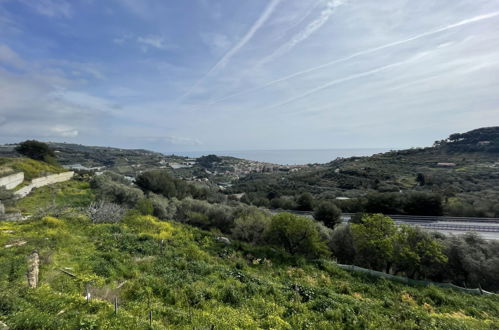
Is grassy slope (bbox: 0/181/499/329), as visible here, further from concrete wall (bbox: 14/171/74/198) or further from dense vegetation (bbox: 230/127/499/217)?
dense vegetation (bbox: 230/127/499/217)

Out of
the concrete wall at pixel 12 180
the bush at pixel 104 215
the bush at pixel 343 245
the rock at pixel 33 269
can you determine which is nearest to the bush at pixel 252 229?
the bush at pixel 343 245

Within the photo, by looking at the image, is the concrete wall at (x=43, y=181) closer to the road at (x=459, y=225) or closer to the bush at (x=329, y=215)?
the bush at (x=329, y=215)

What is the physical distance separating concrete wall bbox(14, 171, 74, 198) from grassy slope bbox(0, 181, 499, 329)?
17232mm

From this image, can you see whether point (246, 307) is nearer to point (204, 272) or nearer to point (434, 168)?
point (204, 272)

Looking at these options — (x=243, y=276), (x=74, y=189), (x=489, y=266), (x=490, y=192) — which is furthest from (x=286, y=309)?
(x=490, y=192)

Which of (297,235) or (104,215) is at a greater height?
(104,215)

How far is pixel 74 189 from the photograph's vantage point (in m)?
29.6

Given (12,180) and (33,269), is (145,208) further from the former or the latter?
(12,180)

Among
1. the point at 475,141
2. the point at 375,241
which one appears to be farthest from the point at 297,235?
the point at 475,141

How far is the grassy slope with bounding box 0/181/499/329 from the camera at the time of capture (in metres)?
5.81

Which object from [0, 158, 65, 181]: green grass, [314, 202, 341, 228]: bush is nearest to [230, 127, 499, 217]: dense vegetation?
[314, 202, 341, 228]: bush

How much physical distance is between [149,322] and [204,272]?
15.6 feet

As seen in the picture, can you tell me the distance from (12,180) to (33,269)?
89.8 feet

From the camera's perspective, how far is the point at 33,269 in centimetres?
753
